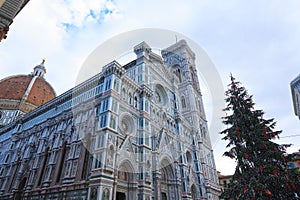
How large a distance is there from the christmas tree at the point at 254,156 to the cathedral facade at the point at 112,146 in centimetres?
750

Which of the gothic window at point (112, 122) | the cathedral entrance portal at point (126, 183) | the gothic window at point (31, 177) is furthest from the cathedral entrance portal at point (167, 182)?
the gothic window at point (31, 177)

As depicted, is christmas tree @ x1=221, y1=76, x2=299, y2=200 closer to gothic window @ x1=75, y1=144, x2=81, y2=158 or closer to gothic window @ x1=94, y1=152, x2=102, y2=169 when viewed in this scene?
gothic window @ x1=94, y1=152, x2=102, y2=169

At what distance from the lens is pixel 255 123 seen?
12.4 metres

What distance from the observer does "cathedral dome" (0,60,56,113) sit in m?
43.9

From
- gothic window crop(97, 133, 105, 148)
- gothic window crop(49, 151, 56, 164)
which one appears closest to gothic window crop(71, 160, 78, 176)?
gothic window crop(97, 133, 105, 148)

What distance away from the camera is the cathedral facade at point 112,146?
1429 cm

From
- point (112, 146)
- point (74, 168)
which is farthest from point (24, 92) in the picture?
point (112, 146)

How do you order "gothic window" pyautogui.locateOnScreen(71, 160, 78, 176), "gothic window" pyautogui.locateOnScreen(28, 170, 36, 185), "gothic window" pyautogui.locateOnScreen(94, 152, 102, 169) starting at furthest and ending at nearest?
1. "gothic window" pyautogui.locateOnScreen(28, 170, 36, 185)
2. "gothic window" pyautogui.locateOnScreen(71, 160, 78, 176)
3. "gothic window" pyautogui.locateOnScreen(94, 152, 102, 169)

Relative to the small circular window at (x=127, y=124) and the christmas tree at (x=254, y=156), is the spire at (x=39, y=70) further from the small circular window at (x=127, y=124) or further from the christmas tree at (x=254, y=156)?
the christmas tree at (x=254, y=156)

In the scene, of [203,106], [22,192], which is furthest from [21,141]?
[203,106]

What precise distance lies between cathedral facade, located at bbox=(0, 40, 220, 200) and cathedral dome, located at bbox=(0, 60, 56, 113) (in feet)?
56.0

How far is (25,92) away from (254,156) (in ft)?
173

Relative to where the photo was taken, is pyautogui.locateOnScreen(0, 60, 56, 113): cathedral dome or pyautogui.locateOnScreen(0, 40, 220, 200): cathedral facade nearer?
pyautogui.locateOnScreen(0, 40, 220, 200): cathedral facade

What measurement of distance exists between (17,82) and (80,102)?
45.8 meters
